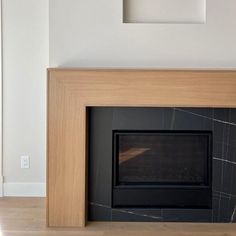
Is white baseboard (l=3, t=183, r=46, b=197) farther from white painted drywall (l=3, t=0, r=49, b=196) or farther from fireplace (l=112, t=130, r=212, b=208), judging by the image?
fireplace (l=112, t=130, r=212, b=208)

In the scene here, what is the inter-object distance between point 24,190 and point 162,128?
1569mm

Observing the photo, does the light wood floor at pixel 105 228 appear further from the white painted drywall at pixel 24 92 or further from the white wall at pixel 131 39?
the white wall at pixel 131 39

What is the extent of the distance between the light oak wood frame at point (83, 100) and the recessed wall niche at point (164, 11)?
49cm

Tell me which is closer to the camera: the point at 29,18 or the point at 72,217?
the point at 72,217

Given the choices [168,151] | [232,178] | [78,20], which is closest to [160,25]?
[78,20]

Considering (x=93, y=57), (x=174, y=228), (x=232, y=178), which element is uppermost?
(x=93, y=57)

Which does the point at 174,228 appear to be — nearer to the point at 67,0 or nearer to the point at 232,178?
the point at 232,178

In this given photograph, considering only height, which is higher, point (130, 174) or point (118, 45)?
point (118, 45)

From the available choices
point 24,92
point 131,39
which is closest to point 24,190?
point 24,92

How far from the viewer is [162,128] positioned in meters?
3.65

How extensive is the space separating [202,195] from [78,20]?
1687 mm

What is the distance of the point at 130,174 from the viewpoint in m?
3.76

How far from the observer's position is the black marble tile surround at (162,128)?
363 cm

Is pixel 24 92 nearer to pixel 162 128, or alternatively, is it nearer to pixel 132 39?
pixel 132 39
